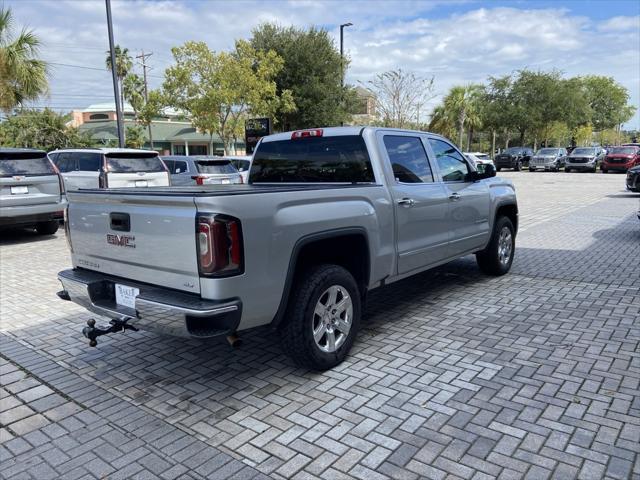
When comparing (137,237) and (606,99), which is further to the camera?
(606,99)

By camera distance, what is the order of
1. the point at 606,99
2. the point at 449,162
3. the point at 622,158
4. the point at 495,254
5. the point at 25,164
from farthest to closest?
the point at 606,99 → the point at 622,158 → the point at 25,164 → the point at 495,254 → the point at 449,162

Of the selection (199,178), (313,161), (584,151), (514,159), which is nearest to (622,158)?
(584,151)

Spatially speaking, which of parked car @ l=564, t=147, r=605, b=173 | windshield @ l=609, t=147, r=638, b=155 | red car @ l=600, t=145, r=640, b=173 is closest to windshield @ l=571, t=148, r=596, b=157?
A: parked car @ l=564, t=147, r=605, b=173

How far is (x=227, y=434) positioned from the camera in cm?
313

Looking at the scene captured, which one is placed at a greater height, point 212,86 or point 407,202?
point 212,86

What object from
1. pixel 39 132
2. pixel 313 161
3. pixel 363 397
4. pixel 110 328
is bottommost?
pixel 363 397

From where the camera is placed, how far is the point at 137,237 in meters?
3.46

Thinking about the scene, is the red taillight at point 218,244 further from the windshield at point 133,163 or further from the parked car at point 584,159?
the parked car at point 584,159

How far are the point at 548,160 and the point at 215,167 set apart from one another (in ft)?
91.7

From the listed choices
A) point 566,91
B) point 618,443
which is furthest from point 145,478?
point 566,91

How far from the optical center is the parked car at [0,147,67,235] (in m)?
9.18

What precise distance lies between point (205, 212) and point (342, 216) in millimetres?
1193

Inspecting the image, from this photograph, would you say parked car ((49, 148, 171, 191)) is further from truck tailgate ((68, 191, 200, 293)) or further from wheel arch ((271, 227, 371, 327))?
wheel arch ((271, 227, 371, 327))

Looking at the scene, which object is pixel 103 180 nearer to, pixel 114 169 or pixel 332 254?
pixel 114 169
